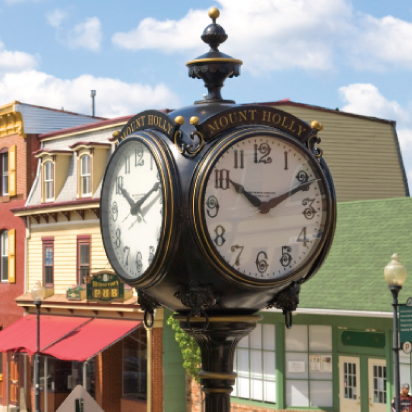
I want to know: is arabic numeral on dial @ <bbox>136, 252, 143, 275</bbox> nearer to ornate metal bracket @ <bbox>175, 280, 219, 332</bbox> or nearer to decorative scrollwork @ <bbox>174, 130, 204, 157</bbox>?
ornate metal bracket @ <bbox>175, 280, 219, 332</bbox>

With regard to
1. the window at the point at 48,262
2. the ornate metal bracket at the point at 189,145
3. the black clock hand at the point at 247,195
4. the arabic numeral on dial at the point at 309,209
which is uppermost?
the ornate metal bracket at the point at 189,145

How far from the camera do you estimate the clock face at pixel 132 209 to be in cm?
326

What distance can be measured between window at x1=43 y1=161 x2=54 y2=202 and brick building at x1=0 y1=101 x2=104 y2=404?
138cm

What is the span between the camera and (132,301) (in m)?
23.8

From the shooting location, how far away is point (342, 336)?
19562mm

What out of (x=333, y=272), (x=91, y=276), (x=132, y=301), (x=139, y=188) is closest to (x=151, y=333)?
(x=132, y=301)

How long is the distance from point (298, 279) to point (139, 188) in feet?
2.32

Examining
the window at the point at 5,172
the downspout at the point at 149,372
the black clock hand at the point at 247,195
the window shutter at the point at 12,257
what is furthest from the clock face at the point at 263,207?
the window at the point at 5,172

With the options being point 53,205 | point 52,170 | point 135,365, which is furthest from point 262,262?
point 52,170

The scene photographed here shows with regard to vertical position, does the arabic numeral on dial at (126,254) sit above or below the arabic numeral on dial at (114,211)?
below

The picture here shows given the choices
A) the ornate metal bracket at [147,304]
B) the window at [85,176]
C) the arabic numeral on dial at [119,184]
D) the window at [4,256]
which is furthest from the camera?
the window at [4,256]

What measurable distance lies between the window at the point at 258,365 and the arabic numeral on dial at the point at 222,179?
17884mm

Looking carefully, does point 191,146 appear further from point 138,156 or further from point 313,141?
point 313,141

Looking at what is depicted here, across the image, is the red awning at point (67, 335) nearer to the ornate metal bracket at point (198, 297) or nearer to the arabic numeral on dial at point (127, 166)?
the arabic numeral on dial at point (127, 166)
